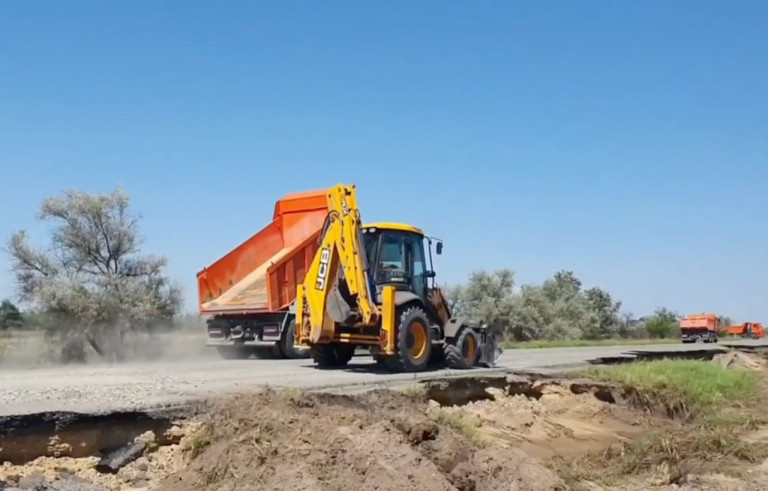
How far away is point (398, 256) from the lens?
15.1 m

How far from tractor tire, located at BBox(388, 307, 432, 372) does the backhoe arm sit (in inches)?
21.6

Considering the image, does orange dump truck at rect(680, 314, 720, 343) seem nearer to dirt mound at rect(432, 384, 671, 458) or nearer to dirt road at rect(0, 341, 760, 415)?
dirt mound at rect(432, 384, 671, 458)

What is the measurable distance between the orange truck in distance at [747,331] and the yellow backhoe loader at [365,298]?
176 ft

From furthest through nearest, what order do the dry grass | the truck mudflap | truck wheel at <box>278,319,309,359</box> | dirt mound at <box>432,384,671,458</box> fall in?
truck wheel at <box>278,319,309,359</box>, the truck mudflap, dirt mound at <box>432,384,671,458</box>, the dry grass

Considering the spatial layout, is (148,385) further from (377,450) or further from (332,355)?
(332,355)

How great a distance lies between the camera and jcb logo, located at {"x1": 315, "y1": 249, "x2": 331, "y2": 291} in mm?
13836

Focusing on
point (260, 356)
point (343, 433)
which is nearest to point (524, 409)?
point (343, 433)

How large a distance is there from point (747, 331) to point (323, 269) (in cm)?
5646

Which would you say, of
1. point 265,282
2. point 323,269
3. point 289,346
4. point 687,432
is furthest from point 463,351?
point 265,282

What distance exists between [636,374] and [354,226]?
6.66 meters

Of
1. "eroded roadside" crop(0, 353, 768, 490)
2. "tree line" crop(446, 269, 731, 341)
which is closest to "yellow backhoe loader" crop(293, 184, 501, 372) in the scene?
"eroded roadside" crop(0, 353, 768, 490)

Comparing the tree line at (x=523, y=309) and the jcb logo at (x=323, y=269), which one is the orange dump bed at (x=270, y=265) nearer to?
the jcb logo at (x=323, y=269)

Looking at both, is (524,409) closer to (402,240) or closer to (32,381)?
(402,240)

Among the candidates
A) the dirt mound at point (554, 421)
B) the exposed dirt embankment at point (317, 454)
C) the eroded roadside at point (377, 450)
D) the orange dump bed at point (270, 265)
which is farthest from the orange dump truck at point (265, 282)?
the exposed dirt embankment at point (317, 454)
